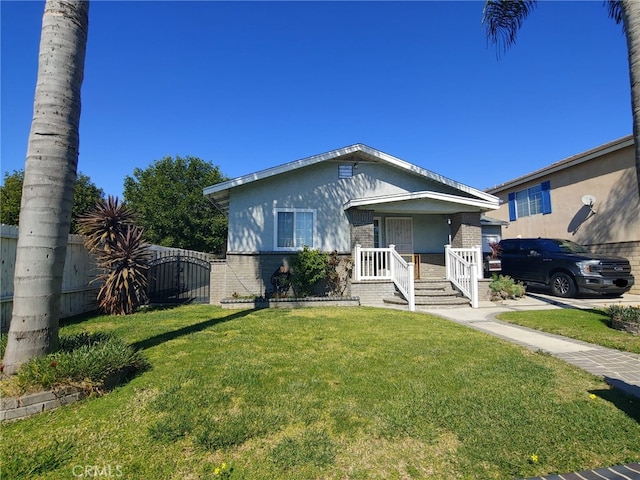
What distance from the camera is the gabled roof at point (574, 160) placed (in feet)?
41.6

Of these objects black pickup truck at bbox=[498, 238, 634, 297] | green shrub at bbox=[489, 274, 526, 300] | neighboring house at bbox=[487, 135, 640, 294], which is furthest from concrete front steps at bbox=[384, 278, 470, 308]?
neighboring house at bbox=[487, 135, 640, 294]

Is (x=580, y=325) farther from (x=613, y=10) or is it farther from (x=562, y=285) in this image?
(x=613, y=10)

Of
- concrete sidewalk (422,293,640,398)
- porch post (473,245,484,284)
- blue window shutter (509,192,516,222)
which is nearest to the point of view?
concrete sidewalk (422,293,640,398)

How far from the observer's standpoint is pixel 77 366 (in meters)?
3.28

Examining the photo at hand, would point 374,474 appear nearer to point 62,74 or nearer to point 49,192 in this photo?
point 49,192

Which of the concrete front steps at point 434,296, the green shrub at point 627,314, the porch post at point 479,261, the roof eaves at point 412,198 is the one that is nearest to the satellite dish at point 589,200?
the roof eaves at point 412,198

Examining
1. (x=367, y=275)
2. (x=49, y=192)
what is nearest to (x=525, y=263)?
(x=367, y=275)

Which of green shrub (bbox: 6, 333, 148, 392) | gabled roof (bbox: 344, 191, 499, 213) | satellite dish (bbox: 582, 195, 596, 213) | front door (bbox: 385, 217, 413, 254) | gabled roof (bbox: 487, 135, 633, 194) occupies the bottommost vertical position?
green shrub (bbox: 6, 333, 148, 392)

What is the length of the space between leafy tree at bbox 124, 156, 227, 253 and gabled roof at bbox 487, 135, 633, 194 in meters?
23.3

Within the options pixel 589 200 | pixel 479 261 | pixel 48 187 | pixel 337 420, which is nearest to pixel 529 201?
pixel 589 200

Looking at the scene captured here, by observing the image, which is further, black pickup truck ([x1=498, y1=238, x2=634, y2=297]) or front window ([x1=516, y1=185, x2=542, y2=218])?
front window ([x1=516, y1=185, x2=542, y2=218])

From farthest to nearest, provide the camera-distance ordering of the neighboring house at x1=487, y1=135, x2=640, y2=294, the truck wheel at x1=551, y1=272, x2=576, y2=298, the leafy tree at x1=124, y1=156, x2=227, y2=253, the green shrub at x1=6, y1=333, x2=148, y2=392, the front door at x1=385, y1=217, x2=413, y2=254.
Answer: the leafy tree at x1=124, y1=156, x2=227, y2=253, the neighboring house at x1=487, y1=135, x2=640, y2=294, the front door at x1=385, y1=217, x2=413, y2=254, the truck wheel at x1=551, y1=272, x2=576, y2=298, the green shrub at x1=6, y1=333, x2=148, y2=392

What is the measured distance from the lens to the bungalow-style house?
35.3ft

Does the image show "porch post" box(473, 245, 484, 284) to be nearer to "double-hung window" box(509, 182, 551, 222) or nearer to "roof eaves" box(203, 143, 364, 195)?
"roof eaves" box(203, 143, 364, 195)
